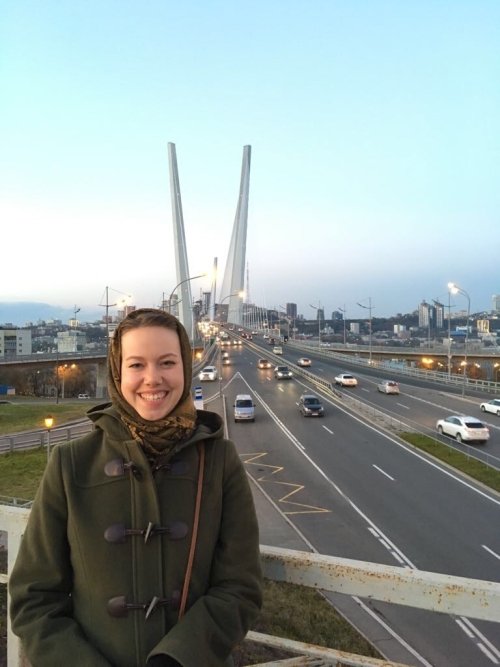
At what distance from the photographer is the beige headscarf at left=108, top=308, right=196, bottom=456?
2.08 m

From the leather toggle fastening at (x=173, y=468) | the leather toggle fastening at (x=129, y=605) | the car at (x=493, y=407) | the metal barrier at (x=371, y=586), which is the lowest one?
the car at (x=493, y=407)

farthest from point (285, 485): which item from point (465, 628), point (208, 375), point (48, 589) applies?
point (208, 375)

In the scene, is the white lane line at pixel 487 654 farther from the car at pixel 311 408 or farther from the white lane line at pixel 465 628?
the car at pixel 311 408

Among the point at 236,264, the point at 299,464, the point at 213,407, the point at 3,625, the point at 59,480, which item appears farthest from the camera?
the point at 236,264

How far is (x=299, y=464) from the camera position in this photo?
20641 mm

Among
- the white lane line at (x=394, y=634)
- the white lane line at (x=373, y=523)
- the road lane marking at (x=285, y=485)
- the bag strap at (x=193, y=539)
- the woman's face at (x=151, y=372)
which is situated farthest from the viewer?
the road lane marking at (x=285, y=485)

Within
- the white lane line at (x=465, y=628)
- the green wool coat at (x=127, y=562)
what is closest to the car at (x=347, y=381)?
the white lane line at (x=465, y=628)

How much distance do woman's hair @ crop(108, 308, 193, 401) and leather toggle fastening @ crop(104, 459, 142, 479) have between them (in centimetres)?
38

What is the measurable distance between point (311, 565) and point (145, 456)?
92cm

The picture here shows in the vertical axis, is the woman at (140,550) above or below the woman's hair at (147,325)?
below

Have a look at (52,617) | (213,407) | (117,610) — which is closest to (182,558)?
(117,610)

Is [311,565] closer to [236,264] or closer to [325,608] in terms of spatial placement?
[325,608]

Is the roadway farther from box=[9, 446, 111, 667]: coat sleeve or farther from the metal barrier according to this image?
box=[9, 446, 111, 667]: coat sleeve

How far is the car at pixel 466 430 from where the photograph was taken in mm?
23672
